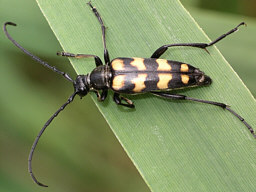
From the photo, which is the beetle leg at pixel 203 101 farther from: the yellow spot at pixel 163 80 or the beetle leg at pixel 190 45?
the beetle leg at pixel 190 45

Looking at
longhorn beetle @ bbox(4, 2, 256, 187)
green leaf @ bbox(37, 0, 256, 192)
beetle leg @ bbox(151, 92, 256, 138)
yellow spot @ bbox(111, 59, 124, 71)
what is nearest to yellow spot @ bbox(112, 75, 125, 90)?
longhorn beetle @ bbox(4, 2, 256, 187)

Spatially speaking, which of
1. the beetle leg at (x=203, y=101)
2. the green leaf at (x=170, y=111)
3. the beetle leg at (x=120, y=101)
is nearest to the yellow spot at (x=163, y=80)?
the beetle leg at (x=203, y=101)

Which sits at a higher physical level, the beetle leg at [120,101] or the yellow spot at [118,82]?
the yellow spot at [118,82]

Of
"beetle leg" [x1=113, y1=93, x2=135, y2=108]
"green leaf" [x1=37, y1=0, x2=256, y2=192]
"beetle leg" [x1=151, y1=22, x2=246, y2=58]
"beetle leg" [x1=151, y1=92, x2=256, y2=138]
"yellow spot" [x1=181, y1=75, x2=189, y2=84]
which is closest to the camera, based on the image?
"green leaf" [x1=37, y1=0, x2=256, y2=192]

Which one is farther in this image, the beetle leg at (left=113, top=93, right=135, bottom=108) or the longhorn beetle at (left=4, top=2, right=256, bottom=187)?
the beetle leg at (left=113, top=93, right=135, bottom=108)

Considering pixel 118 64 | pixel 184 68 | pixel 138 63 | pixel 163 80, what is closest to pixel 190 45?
pixel 184 68

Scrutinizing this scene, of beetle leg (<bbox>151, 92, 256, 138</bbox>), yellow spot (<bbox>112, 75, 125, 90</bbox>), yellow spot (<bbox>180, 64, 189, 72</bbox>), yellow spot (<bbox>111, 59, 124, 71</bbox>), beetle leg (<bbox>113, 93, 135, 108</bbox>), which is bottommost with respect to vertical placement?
beetle leg (<bbox>151, 92, 256, 138</bbox>)

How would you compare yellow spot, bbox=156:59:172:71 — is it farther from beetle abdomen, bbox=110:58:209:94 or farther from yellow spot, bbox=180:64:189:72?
yellow spot, bbox=180:64:189:72
